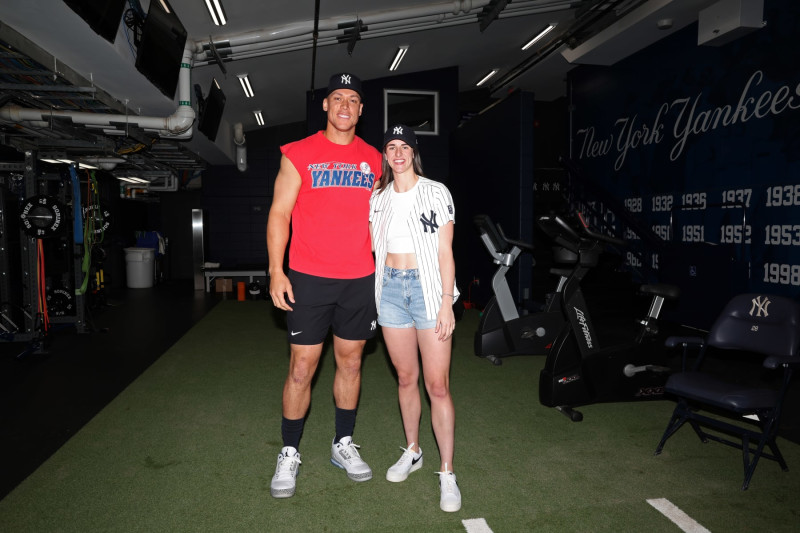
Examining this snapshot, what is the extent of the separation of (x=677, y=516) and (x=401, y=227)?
5.65 ft

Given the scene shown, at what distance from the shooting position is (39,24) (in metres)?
3.69

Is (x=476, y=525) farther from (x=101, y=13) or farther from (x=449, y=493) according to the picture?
(x=101, y=13)

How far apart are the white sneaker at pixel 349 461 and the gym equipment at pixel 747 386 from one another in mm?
1631

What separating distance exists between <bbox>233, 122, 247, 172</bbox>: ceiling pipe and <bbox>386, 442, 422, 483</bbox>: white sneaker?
902 centimetres

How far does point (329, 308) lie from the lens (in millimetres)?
2311

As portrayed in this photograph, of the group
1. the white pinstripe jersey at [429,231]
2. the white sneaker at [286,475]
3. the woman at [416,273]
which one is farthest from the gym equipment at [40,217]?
the white pinstripe jersey at [429,231]

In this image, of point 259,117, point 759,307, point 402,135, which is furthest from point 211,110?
point 759,307

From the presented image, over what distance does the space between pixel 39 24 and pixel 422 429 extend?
13.2 feet

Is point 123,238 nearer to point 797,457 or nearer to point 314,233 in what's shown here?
point 314,233

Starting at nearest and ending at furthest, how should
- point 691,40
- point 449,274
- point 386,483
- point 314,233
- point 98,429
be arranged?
1. point 449,274
2. point 314,233
3. point 386,483
4. point 98,429
5. point 691,40

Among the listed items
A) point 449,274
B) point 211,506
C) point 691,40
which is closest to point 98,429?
point 211,506

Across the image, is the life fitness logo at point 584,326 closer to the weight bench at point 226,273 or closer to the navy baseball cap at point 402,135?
the navy baseball cap at point 402,135

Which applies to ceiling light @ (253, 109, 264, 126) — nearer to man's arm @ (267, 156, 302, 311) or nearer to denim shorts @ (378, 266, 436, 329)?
man's arm @ (267, 156, 302, 311)

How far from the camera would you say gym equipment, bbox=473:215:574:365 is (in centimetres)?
465
